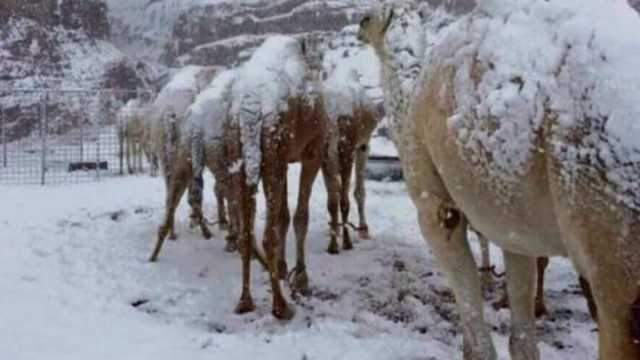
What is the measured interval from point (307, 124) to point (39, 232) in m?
3.86

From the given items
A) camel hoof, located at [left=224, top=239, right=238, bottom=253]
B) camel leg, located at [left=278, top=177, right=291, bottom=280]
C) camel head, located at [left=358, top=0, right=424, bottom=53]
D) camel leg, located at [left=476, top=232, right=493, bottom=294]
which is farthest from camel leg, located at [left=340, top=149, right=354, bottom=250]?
camel head, located at [left=358, top=0, right=424, bottom=53]

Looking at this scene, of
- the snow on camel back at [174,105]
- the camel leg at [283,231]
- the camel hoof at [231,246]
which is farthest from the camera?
the snow on camel back at [174,105]

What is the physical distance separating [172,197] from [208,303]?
1.76 m

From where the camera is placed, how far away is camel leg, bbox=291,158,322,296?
6.52m

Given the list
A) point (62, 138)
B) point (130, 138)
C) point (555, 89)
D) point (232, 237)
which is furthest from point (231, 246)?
point (62, 138)

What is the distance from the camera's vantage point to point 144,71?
3138 centimetres

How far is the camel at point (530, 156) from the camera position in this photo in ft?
7.51

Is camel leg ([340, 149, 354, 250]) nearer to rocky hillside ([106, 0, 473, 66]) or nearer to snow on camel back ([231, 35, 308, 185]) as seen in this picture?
snow on camel back ([231, 35, 308, 185])

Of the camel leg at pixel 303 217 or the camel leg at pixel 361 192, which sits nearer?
the camel leg at pixel 303 217

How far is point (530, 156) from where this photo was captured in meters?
2.64

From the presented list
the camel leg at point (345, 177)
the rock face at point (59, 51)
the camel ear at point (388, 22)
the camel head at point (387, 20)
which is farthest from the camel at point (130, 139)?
the camel ear at point (388, 22)

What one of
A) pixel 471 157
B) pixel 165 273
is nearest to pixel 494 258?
pixel 165 273

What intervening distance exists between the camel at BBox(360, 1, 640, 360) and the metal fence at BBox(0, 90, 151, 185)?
12260 mm

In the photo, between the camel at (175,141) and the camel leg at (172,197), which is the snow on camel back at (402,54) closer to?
the camel at (175,141)
